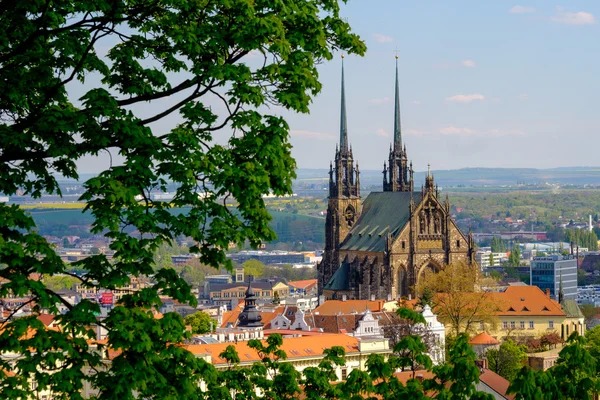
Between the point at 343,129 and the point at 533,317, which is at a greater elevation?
the point at 343,129

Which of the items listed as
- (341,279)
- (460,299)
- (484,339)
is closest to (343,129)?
(341,279)

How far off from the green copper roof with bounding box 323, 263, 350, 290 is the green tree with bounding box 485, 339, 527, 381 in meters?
26.0

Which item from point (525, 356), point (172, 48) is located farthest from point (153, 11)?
point (525, 356)

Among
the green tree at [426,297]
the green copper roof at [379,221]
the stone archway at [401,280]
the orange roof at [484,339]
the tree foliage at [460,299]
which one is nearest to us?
the orange roof at [484,339]

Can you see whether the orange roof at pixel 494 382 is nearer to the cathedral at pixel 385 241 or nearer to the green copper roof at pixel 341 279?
the cathedral at pixel 385 241

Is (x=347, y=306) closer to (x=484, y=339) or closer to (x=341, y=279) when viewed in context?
(x=341, y=279)

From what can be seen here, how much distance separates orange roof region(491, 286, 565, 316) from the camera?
115938 millimetres

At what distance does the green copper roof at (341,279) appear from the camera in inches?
4744

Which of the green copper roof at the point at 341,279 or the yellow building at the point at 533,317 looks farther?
the green copper roof at the point at 341,279

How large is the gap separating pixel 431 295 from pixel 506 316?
9.44m

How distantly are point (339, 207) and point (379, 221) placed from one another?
661 centimetres

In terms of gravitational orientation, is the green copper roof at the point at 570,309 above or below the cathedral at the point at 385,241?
below

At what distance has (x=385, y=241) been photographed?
118m

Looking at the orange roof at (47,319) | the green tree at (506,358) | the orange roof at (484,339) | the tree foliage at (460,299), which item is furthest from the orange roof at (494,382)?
the tree foliage at (460,299)
